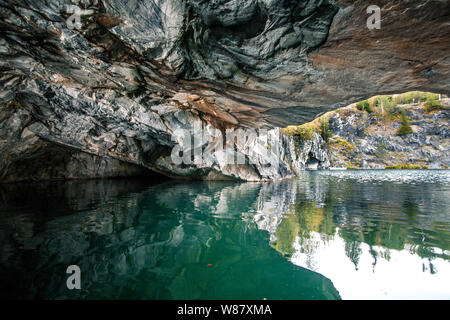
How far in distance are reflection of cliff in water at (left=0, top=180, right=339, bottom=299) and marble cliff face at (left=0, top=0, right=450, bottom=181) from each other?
256 inches

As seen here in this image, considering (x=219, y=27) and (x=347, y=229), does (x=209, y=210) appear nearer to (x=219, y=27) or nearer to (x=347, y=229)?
(x=347, y=229)

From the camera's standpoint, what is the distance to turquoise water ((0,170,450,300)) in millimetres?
3395

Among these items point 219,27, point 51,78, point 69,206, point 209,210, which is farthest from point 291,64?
point 51,78

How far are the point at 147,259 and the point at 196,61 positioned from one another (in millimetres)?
7581

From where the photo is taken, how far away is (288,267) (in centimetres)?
417

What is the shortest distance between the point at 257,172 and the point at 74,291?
20.3 meters

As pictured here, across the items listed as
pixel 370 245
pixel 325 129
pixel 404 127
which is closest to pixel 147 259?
pixel 370 245

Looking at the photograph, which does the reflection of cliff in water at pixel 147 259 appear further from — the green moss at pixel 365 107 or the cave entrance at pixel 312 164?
the green moss at pixel 365 107

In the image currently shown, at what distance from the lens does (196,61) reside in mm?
8383

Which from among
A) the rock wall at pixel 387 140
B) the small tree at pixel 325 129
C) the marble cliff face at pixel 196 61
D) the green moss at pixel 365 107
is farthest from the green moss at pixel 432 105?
the marble cliff face at pixel 196 61

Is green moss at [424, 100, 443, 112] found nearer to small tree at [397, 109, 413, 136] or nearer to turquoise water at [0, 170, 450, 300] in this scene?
small tree at [397, 109, 413, 136]

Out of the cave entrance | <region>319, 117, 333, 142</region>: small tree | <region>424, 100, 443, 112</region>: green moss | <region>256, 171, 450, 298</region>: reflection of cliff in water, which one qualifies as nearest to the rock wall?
<region>424, 100, 443, 112</region>: green moss

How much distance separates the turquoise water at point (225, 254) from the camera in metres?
3.39

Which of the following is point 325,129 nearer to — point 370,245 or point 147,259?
point 370,245
